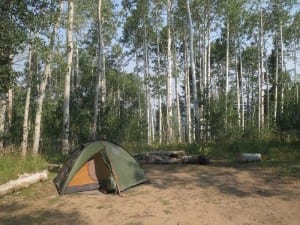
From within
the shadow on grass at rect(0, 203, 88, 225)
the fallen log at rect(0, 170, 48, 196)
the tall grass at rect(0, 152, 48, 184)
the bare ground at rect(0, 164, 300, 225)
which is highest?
the tall grass at rect(0, 152, 48, 184)

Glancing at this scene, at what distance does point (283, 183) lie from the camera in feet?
29.9

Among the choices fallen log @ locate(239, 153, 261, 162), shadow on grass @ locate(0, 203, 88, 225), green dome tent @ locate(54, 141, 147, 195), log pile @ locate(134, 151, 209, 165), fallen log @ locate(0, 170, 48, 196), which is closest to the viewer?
shadow on grass @ locate(0, 203, 88, 225)

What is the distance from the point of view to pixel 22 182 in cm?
974

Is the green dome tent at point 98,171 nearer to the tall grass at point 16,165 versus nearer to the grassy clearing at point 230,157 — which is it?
the tall grass at point 16,165

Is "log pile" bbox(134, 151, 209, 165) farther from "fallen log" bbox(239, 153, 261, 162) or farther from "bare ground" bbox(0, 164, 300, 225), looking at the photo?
"bare ground" bbox(0, 164, 300, 225)

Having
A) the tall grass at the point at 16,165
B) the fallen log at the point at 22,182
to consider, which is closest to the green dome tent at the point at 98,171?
the fallen log at the point at 22,182

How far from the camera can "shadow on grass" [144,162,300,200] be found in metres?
8.52

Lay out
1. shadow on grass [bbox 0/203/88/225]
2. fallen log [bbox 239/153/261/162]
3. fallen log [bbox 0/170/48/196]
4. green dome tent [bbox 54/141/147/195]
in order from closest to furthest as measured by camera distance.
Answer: shadow on grass [bbox 0/203/88/225] → fallen log [bbox 0/170/48/196] → green dome tent [bbox 54/141/147/195] → fallen log [bbox 239/153/261/162]

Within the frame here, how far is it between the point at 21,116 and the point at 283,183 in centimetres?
2035

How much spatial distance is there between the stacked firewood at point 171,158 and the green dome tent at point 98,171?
111 inches

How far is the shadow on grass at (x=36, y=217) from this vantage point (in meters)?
7.02

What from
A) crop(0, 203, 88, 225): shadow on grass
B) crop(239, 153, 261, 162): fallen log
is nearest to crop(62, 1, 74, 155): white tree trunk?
crop(239, 153, 261, 162): fallen log

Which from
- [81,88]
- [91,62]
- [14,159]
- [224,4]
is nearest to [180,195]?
[14,159]

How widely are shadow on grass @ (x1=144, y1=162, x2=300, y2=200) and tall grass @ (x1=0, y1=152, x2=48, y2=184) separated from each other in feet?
11.4
